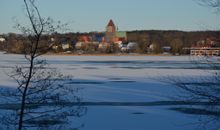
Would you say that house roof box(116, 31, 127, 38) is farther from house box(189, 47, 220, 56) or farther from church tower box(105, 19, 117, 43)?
house box(189, 47, 220, 56)

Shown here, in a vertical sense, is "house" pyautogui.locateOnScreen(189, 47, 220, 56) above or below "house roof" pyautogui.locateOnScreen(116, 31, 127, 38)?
below

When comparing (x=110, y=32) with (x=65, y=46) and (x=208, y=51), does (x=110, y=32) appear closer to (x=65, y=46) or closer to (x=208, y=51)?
(x=208, y=51)

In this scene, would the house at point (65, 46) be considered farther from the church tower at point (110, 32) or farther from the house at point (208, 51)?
the church tower at point (110, 32)

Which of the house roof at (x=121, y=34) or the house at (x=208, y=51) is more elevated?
the house roof at (x=121, y=34)

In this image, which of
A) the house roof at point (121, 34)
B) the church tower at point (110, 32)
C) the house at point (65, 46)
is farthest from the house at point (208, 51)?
the house roof at point (121, 34)

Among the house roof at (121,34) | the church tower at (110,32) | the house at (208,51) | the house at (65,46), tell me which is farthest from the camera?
the house roof at (121,34)

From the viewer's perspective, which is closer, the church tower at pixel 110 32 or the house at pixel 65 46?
the house at pixel 65 46

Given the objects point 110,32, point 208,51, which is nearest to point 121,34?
Answer: point 110,32

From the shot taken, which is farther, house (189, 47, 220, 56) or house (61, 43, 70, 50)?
house (189, 47, 220, 56)

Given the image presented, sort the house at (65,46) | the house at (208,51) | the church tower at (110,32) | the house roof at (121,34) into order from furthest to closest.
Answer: the house roof at (121,34)
the church tower at (110,32)
the house at (208,51)
the house at (65,46)

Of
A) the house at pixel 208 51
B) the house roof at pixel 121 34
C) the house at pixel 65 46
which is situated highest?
the house roof at pixel 121 34

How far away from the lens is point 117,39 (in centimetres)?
13088

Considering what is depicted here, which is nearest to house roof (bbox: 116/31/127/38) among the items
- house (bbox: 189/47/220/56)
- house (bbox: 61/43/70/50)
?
house (bbox: 189/47/220/56)

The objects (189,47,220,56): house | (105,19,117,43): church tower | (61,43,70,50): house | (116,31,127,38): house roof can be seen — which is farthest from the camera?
(116,31,127,38): house roof
